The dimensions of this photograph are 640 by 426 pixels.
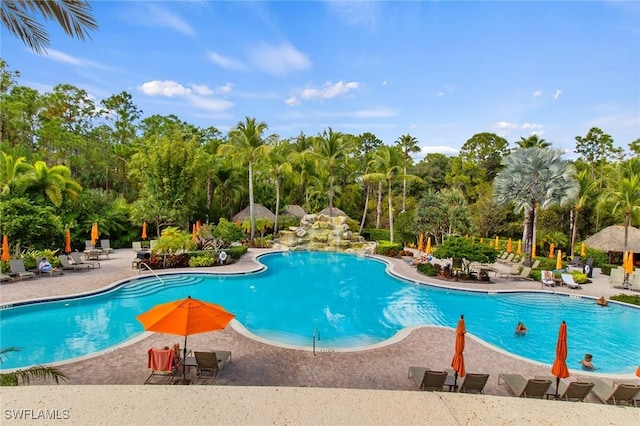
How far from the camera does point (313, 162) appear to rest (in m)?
35.4

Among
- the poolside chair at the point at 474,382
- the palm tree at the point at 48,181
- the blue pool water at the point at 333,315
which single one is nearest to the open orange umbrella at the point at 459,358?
the poolside chair at the point at 474,382

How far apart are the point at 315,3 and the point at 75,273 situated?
16.5 metres

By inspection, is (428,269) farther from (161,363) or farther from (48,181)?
(48,181)

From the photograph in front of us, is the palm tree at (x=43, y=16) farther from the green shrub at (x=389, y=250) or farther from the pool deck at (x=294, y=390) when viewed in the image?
the green shrub at (x=389, y=250)

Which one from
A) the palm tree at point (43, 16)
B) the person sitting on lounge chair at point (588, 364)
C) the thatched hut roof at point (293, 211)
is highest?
the palm tree at point (43, 16)

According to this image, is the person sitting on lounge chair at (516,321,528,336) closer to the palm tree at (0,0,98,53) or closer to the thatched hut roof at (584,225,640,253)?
the palm tree at (0,0,98,53)

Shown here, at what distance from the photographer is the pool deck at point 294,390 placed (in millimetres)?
4168

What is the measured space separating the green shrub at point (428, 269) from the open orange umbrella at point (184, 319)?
14433mm

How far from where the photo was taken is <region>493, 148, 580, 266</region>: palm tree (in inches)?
842

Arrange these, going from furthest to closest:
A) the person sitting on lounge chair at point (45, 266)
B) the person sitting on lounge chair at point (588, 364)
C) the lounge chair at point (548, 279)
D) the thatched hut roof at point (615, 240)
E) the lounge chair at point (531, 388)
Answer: the thatched hut roof at point (615, 240) → the lounge chair at point (548, 279) → the person sitting on lounge chair at point (45, 266) → the person sitting on lounge chair at point (588, 364) → the lounge chair at point (531, 388)

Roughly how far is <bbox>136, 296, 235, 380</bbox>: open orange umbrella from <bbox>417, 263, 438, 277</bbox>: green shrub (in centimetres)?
1443

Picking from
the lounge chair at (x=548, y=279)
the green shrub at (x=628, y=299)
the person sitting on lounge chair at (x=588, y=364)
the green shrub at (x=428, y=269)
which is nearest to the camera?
the person sitting on lounge chair at (x=588, y=364)

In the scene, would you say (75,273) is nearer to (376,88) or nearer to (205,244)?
(205,244)

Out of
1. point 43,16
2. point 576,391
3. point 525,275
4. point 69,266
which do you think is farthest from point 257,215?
point 576,391
